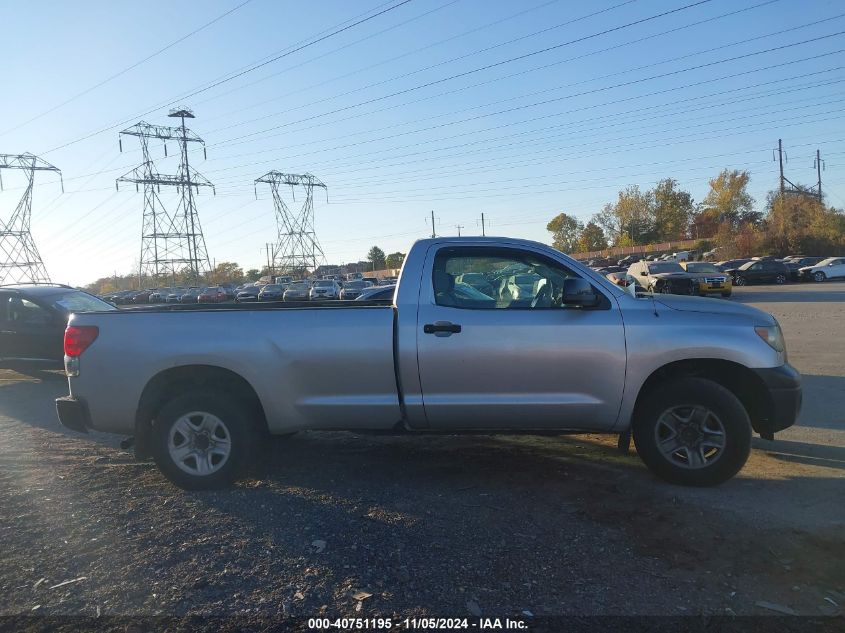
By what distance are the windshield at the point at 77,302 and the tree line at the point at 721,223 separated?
67.4 m

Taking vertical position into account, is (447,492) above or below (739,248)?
below

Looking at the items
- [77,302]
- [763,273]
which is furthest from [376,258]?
[77,302]

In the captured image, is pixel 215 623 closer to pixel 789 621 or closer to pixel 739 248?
pixel 789 621

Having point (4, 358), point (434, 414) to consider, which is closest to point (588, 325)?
point (434, 414)

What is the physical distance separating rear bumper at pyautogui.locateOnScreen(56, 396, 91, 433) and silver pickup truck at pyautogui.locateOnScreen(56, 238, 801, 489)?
0.01 meters

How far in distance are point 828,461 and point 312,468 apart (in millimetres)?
4528

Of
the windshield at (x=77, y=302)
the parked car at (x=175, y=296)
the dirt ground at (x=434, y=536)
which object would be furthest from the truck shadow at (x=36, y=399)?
the parked car at (x=175, y=296)

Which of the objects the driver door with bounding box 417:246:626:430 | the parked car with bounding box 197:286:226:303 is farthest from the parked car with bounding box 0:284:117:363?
the parked car with bounding box 197:286:226:303

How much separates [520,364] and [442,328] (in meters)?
0.65

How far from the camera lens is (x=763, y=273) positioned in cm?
4059

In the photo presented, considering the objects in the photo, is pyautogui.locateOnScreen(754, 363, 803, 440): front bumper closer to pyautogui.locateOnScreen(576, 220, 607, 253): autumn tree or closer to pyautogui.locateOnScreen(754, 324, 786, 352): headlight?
pyautogui.locateOnScreen(754, 324, 786, 352): headlight

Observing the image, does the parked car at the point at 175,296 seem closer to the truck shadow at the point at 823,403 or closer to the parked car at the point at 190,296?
the parked car at the point at 190,296

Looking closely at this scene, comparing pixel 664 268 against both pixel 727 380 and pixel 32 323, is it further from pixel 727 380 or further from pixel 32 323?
pixel 727 380

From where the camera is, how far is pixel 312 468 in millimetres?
5555
